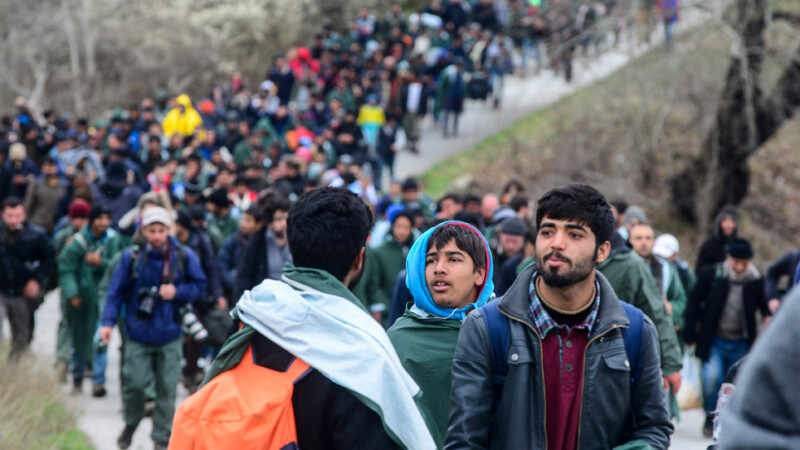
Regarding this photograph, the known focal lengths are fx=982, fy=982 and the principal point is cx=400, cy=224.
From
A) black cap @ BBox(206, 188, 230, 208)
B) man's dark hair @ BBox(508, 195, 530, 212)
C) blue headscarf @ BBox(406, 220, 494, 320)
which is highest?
blue headscarf @ BBox(406, 220, 494, 320)

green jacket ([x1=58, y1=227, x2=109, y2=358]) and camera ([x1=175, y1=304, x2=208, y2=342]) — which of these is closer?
camera ([x1=175, y1=304, x2=208, y2=342])

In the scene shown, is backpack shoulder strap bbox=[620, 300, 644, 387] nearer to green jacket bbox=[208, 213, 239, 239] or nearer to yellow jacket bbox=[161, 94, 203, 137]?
green jacket bbox=[208, 213, 239, 239]

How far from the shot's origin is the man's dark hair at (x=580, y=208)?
3549 mm

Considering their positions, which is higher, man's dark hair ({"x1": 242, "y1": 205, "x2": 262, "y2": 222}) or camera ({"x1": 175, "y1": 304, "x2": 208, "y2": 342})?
man's dark hair ({"x1": 242, "y1": 205, "x2": 262, "y2": 222})

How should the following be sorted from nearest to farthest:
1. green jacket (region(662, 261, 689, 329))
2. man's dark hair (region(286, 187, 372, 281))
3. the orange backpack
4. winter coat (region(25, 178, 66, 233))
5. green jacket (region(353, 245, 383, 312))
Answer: the orange backpack < man's dark hair (region(286, 187, 372, 281)) < green jacket (region(662, 261, 689, 329)) < green jacket (region(353, 245, 383, 312)) < winter coat (region(25, 178, 66, 233))

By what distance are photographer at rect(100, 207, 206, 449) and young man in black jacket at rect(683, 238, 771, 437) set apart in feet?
16.0

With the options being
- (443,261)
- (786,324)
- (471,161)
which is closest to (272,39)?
(471,161)

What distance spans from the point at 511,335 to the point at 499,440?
37 centimetres

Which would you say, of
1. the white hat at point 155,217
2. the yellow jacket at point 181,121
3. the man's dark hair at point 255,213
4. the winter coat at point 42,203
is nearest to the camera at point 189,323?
the white hat at point 155,217

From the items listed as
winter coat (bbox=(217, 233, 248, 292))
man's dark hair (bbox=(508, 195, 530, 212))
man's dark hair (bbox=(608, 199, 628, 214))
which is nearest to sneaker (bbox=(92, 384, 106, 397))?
winter coat (bbox=(217, 233, 248, 292))

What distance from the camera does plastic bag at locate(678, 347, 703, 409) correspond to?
10695 mm

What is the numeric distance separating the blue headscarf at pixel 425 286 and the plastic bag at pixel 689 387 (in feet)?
21.6

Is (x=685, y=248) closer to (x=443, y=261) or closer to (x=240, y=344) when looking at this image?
(x=443, y=261)

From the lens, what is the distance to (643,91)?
1584 centimetres
